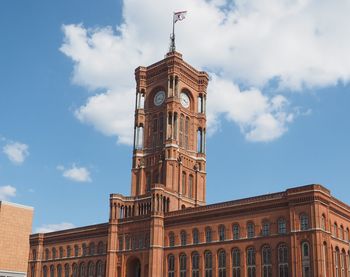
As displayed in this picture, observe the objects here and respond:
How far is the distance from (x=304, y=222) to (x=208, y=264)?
61.3 feet

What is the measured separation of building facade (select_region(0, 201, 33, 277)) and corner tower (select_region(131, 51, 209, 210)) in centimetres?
4812

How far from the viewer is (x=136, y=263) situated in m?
98.7

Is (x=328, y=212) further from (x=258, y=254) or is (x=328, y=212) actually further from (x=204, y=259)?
(x=204, y=259)

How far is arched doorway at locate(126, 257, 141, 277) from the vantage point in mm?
97375

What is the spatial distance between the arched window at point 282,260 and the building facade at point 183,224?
144 mm

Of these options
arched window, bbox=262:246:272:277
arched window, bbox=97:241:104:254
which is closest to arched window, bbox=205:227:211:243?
arched window, bbox=262:246:272:277

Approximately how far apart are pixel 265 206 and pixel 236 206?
5253mm

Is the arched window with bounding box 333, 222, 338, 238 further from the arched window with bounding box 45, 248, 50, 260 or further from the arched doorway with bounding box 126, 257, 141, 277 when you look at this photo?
the arched window with bounding box 45, 248, 50, 260

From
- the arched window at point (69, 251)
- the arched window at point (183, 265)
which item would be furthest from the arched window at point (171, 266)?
the arched window at point (69, 251)

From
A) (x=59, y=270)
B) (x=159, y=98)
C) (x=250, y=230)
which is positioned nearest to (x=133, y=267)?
(x=59, y=270)

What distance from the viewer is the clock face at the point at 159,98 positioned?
115319 mm

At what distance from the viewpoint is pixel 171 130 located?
110m

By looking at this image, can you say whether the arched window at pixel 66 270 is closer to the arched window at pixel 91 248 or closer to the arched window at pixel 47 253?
the arched window at pixel 47 253

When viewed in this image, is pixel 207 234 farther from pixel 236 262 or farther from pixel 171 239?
pixel 171 239
